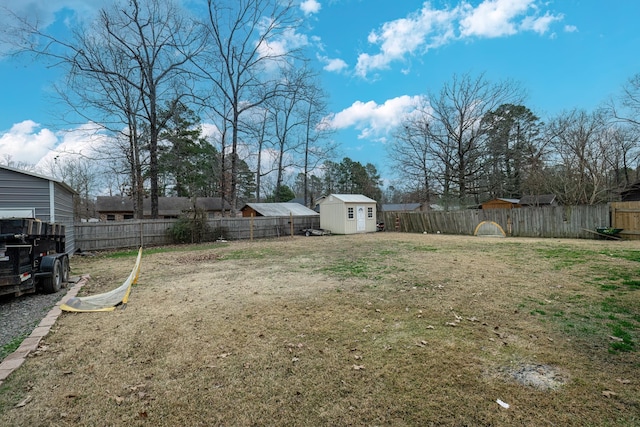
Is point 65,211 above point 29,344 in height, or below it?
above

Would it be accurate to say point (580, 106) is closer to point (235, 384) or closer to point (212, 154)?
point (235, 384)

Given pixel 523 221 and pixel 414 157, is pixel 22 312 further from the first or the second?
pixel 414 157

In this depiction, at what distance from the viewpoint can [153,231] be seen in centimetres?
1384

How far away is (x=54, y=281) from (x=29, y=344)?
102 inches

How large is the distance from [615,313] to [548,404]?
2.65 meters

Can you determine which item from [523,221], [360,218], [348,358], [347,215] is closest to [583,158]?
[523,221]

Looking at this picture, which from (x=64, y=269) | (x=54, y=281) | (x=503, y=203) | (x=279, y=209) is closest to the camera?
(x=54, y=281)

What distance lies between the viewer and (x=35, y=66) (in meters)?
12.9

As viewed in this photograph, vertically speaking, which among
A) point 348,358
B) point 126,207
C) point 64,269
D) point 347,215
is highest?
point 126,207

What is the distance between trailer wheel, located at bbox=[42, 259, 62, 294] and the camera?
5043mm

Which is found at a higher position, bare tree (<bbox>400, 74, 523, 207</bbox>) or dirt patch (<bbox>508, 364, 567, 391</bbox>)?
bare tree (<bbox>400, 74, 523, 207</bbox>)

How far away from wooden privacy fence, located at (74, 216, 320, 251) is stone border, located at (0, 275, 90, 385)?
8953 mm

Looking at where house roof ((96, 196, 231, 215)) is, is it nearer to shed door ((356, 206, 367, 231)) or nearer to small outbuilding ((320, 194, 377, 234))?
small outbuilding ((320, 194, 377, 234))

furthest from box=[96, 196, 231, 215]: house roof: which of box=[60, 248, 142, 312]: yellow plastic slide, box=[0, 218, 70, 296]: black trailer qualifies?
box=[60, 248, 142, 312]: yellow plastic slide
